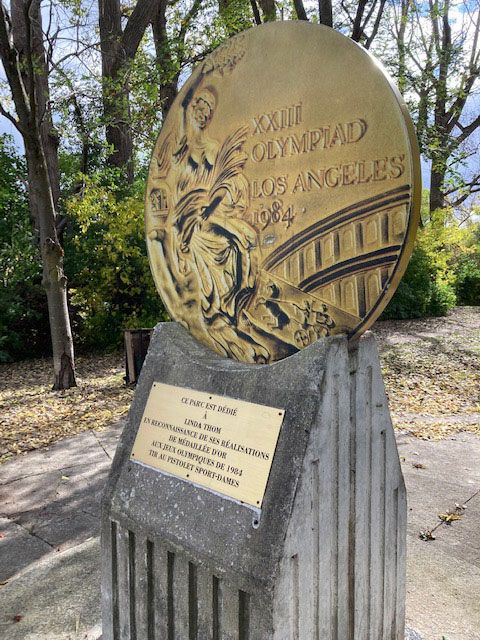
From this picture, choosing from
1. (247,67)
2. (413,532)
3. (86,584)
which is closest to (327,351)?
(247,67)

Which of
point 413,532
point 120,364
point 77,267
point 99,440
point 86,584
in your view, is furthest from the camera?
point 77,267

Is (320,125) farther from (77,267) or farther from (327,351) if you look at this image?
(77,267)

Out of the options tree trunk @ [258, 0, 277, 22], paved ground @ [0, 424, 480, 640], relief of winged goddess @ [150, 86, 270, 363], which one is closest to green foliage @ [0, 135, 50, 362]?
paved ground @ [0, 424, 480, 640]

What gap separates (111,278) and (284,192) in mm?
8762

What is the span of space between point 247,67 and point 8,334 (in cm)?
901

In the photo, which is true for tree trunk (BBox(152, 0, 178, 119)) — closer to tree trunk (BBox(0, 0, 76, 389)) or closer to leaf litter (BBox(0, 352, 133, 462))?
tree trunk (BBox(0, 0, 76, 389))

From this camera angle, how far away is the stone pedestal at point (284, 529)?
5.99 feet

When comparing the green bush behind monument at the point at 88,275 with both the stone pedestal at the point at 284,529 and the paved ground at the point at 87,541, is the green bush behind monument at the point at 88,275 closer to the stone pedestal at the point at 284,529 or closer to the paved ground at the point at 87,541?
the paved ground at the point at 87,541

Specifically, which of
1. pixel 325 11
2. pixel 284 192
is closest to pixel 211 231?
pixel 284 192

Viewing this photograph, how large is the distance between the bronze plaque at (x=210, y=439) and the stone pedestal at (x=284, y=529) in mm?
42

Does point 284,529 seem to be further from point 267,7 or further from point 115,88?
point 267,7

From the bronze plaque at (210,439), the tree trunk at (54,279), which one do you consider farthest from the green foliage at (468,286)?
the bronze plaque at (210,439)

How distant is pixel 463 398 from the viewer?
24.0ft

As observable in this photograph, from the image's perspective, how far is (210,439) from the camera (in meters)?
2.15
